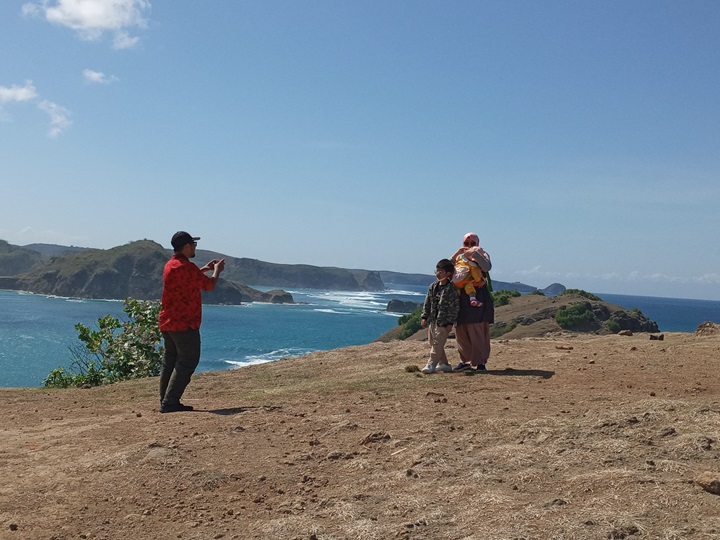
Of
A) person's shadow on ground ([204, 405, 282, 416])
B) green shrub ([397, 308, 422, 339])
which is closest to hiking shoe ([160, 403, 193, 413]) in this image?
person's shadow on ground ([204, 405, 282, 416])

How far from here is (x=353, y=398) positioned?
350 inches

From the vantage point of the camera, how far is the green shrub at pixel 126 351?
672 inches

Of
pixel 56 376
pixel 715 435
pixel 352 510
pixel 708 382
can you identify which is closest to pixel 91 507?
pixel 352 510

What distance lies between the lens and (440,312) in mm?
10578

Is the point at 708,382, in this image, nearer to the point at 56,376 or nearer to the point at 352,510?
the point at 352,510

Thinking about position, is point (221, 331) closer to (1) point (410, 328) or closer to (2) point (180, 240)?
(1) point (410, 328)

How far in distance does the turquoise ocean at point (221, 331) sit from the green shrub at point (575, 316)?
67.9 ft

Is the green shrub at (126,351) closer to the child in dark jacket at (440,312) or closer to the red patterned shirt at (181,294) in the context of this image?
the child in dark jacket at (440,312)

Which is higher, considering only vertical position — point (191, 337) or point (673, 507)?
point (191, 337)

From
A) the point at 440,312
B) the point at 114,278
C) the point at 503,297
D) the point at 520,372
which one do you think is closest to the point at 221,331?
the point at 503,297

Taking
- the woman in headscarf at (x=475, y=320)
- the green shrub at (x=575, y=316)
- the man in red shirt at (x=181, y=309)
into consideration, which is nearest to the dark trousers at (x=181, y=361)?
the man in red shirt at (x=181, y=309)

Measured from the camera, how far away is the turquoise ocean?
55.6 metres

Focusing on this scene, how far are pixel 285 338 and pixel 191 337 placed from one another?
261 feet

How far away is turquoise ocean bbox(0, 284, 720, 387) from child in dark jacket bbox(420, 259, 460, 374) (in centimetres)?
2280
